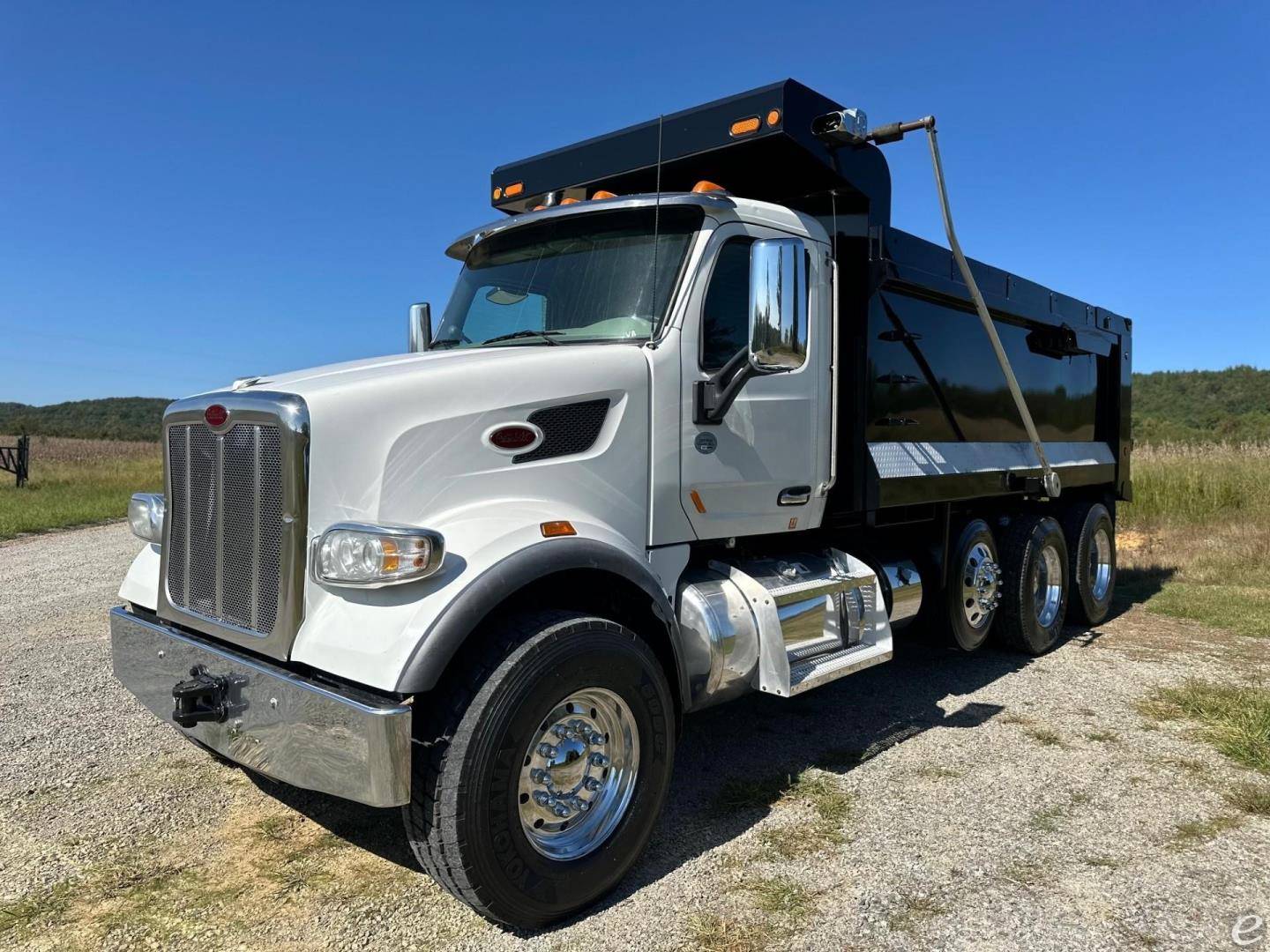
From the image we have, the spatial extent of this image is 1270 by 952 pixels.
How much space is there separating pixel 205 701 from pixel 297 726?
505mm

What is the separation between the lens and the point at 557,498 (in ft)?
10.8

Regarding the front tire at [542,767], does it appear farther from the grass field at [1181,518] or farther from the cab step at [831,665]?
the grass field at [1181,518]

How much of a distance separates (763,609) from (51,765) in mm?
3470

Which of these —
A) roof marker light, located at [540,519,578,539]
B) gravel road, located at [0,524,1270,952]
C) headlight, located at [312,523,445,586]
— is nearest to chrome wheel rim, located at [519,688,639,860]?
gravel road, located at [0,524,1270,952]

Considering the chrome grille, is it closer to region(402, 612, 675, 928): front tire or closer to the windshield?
region(402, 612, 675, 928): front tire

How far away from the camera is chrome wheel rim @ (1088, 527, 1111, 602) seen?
8016 millimetres

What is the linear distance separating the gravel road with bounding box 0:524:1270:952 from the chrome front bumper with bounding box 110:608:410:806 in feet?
1.77

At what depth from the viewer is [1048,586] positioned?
7.17 meters

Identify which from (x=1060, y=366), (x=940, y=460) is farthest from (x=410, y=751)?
(x=1060, y=366)

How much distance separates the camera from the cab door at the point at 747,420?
3783mm

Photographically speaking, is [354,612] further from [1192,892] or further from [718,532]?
[1192,892]

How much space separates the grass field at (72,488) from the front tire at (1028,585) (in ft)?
41.3

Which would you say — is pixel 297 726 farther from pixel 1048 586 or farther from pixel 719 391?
pixel 1048 586

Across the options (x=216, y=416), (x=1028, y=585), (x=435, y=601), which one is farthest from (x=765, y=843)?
(x=1028, y=585)
